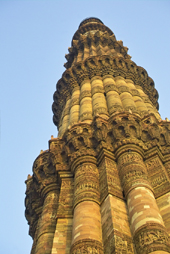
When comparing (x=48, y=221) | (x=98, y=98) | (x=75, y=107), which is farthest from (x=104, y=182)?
(x=75, y=107)

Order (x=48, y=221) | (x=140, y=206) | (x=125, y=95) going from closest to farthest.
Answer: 1. (x=140, y=206)
2. (x=48, y=221)
3. (x=125, y=95)

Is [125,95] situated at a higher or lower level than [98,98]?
higher

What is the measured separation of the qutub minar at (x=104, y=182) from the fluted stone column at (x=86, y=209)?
0.07 ft

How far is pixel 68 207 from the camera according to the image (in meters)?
8.62

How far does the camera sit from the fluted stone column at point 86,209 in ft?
21.0

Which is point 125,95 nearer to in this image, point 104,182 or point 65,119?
point 65,119

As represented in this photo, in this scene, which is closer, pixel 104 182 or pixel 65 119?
pixel 104 182

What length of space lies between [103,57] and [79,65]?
1.38m

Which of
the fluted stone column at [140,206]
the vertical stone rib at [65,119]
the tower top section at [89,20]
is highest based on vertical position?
the tower top section at [89,20]

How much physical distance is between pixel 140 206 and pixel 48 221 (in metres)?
3.05

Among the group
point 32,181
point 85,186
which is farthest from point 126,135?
point 32,181

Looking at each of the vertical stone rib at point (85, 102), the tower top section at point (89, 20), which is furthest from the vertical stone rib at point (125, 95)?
the tower top section at point (89, 20)

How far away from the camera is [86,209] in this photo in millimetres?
7477

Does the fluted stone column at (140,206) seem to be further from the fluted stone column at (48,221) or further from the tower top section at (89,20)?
the tower top section at (89,20)
